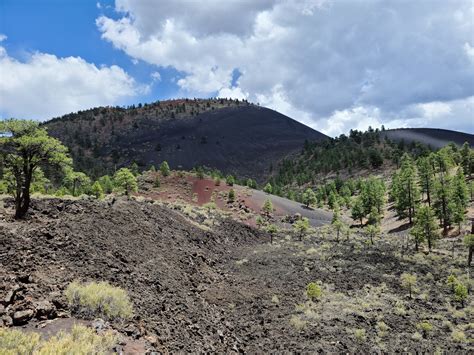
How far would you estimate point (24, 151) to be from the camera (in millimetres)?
20281

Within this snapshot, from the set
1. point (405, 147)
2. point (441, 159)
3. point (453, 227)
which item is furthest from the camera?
point (405, 147)

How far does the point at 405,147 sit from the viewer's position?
14162cm

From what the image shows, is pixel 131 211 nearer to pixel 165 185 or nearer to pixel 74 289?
pixel 74 289

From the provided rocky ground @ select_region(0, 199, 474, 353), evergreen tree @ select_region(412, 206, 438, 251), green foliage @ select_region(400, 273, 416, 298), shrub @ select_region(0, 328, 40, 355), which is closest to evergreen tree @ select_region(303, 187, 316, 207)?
evergreen tree @ select_region(412, 206, 438, 251)

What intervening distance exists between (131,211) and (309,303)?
15050 mm

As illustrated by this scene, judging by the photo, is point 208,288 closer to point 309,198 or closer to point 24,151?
point 24,151

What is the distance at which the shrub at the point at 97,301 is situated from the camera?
35.8 ft

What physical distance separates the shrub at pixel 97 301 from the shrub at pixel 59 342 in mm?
1611

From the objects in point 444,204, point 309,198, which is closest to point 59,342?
point 444,204

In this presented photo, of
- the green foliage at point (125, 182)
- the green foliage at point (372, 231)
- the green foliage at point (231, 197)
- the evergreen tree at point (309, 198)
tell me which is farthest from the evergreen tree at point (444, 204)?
the green foliage at point (125, 182)

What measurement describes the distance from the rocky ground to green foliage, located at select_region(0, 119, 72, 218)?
165cm

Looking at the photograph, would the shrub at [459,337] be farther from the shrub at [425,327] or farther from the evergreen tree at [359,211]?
the evergreen tree at [359,211]

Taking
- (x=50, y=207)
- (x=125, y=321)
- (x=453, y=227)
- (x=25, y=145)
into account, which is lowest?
(x=453, y=227)

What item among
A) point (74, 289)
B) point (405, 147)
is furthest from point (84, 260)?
point (405, 147)
